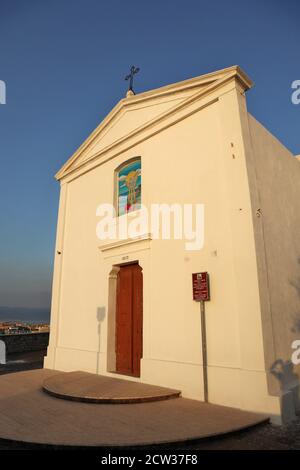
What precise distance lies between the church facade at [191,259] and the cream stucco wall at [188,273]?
0.03 meters

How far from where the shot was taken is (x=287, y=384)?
621 cm

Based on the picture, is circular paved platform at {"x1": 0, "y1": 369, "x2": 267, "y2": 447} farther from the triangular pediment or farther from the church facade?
the triangular pediment

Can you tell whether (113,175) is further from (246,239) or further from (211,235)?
(246,239)

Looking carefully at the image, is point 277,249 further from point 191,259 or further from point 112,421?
point 112,421

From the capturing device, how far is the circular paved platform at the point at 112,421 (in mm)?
4245

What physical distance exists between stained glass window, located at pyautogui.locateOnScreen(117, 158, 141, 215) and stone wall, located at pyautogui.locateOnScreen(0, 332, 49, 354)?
30.1 ft

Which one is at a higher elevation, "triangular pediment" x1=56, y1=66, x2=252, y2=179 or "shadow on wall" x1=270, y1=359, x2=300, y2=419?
"triangular pediment" x1=56, y1=66, x2=252, y2=179

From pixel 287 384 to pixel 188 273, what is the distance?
2979 mm

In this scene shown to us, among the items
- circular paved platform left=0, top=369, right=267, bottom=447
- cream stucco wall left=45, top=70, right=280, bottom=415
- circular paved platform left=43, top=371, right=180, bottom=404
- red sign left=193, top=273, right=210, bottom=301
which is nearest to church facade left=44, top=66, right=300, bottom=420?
cream stucco wall left=45, top=70, right=280, bottom=415

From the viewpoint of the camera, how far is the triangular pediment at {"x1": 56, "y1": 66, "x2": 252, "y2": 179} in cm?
814

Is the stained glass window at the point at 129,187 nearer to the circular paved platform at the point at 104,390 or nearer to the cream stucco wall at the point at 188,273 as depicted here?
the cream stucco wall at the point at 188,273

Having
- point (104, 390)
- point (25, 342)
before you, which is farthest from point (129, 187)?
point (25, 342)
